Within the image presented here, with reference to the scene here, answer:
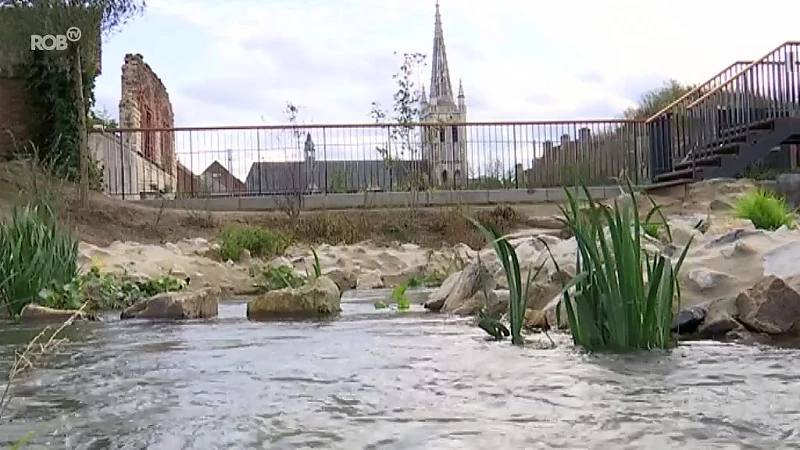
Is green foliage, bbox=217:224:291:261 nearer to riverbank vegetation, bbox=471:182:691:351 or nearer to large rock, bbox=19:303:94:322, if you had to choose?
large rock, bbox=19:303:94:322

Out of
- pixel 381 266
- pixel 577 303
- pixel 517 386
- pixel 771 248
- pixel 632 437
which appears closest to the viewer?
pixel 632 437

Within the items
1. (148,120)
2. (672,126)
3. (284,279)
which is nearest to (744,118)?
(672,126)

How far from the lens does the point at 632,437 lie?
196 cm

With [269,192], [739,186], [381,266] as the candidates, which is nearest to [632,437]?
[381,266]

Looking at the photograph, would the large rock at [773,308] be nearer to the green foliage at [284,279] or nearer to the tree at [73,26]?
the green foliage at [284,279]

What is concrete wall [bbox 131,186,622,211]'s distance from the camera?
15500 mm

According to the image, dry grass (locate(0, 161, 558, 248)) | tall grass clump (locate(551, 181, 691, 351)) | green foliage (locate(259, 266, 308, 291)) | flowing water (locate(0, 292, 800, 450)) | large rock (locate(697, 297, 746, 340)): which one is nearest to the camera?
flowing water (locate(0, 292, 800, 450))

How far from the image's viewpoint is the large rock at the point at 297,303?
5.93 m

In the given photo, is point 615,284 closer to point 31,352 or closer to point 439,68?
point 31,352

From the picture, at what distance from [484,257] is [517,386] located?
11.9ft

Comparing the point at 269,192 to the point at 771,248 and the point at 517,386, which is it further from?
the point at 517,386

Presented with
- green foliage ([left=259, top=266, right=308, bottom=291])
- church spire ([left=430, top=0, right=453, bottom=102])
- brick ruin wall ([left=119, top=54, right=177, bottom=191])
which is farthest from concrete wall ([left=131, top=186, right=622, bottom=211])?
church spire ([left=430, top=0, right=453, bottom=102])

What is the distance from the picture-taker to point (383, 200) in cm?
1563

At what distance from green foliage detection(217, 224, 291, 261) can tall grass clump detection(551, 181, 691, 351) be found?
741 centimetres
